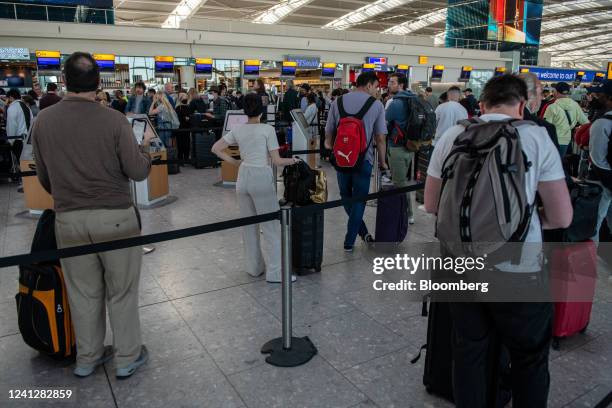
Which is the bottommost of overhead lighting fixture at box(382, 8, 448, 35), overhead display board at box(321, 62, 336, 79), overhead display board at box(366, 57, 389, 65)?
overhead display board at box(321, 62, 336, 79)

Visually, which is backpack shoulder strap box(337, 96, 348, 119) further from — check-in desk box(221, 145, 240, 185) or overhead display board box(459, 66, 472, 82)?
overhead display board box(459, 66, 472, 82)

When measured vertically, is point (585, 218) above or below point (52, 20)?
below

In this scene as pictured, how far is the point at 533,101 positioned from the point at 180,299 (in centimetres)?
299

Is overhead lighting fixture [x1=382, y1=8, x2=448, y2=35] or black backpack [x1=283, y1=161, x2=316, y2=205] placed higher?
overhead lighting fixture [x1=382, y1=8, x2=448, y2=35]

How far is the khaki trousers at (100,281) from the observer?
259 centimetres

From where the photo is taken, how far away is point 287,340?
9.72ft

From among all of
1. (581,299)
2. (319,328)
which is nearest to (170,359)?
(319,328)

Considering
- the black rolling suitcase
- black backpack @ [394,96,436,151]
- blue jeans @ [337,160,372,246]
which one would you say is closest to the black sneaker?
blue jeans @ [337,160,372,246]

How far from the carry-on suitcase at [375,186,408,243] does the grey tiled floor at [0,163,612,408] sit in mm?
342

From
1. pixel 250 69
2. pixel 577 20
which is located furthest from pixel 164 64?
pixel 577 20

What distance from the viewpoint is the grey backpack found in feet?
5.52

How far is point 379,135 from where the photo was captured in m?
4.67

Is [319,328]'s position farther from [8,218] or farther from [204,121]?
[204,121]

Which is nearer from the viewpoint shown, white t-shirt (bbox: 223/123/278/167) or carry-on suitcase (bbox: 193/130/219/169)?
white t-shirt (bbox: 223/123/278/167)
